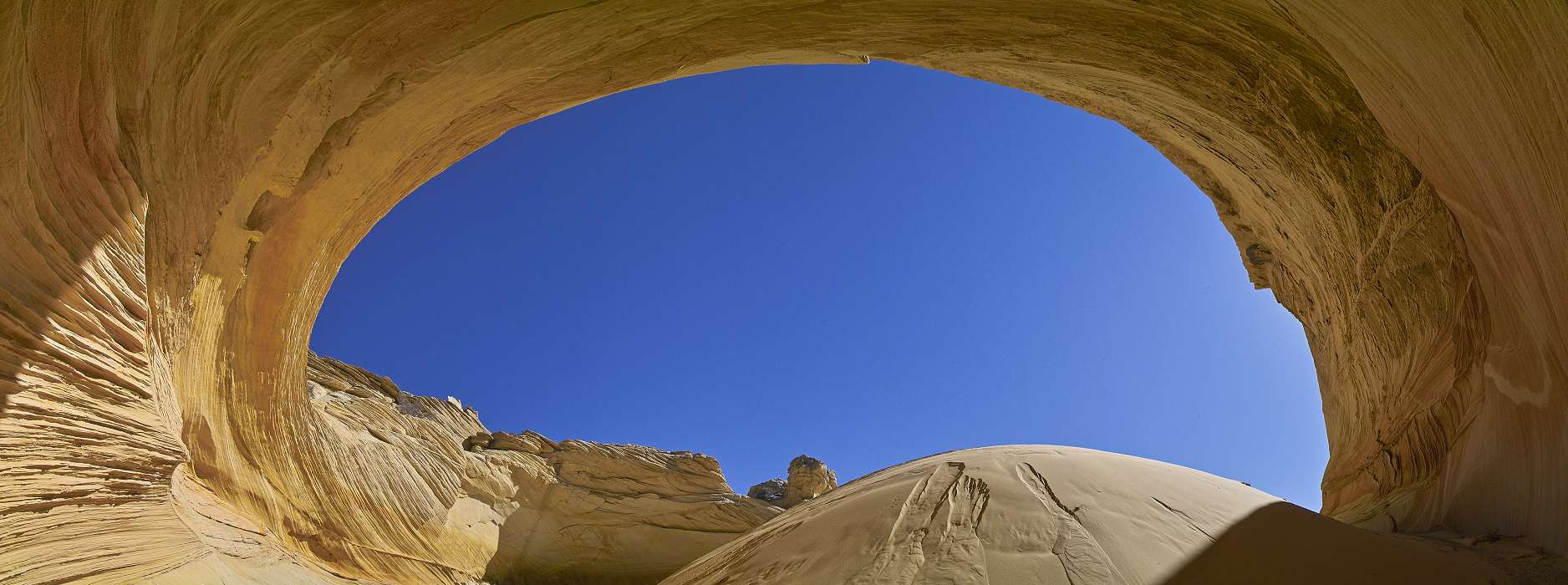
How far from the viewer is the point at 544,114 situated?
6961mm

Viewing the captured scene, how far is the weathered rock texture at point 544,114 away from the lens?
3.54 meters

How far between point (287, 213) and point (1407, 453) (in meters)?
10.1

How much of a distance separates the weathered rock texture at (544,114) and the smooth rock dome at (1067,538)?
120 centimetres

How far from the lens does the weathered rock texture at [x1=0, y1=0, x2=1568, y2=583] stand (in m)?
3.54

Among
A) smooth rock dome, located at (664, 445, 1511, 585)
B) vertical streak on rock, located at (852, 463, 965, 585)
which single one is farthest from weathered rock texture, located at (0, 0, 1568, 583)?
vertical streak on rock, located at (852, 463, 965, 585)

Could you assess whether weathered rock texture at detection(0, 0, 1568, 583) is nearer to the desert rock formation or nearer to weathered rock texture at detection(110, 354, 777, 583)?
weathered rock texture at detection(110, 354, 777, 583)

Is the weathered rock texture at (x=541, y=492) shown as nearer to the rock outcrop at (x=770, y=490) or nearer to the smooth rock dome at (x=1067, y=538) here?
the rock outcrop at (x=770, y=490)

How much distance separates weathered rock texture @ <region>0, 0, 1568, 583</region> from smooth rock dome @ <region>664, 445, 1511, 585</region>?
120 centimetres

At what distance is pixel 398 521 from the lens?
10.7 meters

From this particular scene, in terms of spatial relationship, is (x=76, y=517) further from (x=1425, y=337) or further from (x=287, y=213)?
(x=1425, y=337)

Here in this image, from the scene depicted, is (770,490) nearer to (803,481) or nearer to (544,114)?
(803,481)

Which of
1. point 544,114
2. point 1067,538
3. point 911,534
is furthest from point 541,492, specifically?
point 1067,538

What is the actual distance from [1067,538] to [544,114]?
6125 mm

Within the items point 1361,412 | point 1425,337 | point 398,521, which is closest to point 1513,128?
point 1425,337
